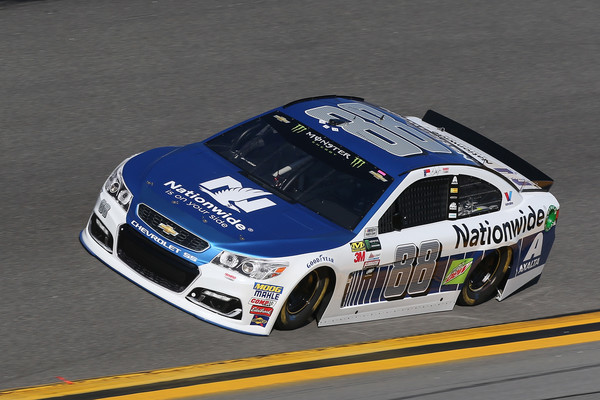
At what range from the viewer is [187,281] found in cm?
720

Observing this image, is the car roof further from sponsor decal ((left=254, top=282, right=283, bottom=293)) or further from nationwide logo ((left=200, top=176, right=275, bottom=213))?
sponsor decal ((left=254, top=282, right=283, bottom=293))

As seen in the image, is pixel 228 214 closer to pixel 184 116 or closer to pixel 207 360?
pixel 207 360

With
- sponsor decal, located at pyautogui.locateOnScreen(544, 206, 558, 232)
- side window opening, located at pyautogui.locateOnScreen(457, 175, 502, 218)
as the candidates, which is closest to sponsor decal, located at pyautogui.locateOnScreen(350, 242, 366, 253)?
side window opening, located at pyautogui.locateOnScreen(457, 175, 502, 218)

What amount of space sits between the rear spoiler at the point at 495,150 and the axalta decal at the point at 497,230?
480 millimetres

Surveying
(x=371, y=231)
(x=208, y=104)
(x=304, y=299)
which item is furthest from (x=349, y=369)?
(x=208, y=104)

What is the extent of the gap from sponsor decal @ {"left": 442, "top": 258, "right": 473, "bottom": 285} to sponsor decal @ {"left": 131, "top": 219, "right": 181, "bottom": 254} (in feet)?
7.10

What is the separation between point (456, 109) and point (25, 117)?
186 inches

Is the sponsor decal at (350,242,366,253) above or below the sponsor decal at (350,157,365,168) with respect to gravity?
below

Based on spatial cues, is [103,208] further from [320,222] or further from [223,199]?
[320,222]

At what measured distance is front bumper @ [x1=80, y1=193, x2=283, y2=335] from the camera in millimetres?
7086

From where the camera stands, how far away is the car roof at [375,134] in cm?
799

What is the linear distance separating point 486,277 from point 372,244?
1423mm

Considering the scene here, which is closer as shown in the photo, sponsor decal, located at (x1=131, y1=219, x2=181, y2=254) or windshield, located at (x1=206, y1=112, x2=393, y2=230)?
sponsor decal, located at (x1=131, y1=219, x2=181, y2=254)

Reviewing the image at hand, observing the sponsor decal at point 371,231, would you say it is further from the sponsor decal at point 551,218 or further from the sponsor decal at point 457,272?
the sponsor decal at point 551,218
